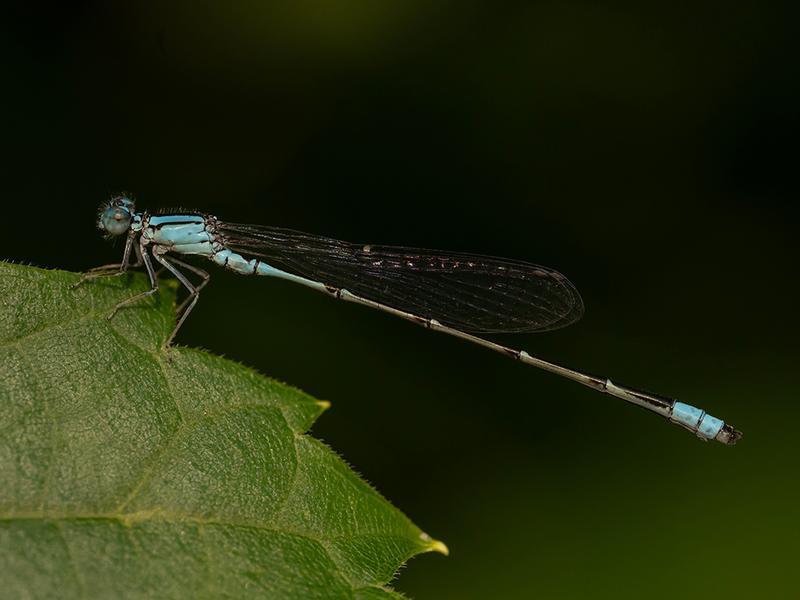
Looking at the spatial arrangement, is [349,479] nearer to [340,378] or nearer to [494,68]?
[340,378]

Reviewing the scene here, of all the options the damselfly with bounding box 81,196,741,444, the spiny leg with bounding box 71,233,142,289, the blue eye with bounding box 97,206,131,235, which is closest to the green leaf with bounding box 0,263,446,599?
the spiny leg with bounding box 71,233,142,289

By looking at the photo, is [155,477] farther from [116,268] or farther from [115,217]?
[115,217]

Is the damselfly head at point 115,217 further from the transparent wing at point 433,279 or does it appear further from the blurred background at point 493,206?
the blurred background at point 493,206

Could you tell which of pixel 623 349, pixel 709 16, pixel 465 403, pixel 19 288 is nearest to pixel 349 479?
pixel 19 288

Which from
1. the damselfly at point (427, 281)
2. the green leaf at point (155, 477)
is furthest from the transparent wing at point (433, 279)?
the green leaf at point (155, 477)

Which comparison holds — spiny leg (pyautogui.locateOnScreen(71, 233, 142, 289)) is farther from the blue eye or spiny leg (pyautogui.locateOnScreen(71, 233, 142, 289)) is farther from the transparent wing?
the transparent wing

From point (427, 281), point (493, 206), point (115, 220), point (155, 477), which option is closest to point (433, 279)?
point (427, 281)
